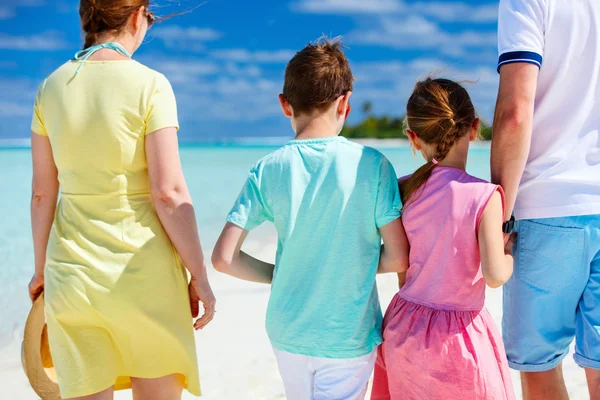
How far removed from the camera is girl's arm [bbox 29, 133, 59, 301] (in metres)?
2.07

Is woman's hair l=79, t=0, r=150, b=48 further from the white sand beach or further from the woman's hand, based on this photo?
the white sand beach

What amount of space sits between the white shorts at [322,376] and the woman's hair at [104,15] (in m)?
1.14

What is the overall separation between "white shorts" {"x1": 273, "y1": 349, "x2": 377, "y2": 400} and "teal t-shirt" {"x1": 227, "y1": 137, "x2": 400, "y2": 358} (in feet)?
0.10

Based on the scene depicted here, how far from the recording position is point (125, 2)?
6.49 ft

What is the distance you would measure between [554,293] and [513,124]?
0.59m

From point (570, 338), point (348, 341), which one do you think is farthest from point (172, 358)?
point (570, 338)

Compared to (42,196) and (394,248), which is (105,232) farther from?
(394,248)

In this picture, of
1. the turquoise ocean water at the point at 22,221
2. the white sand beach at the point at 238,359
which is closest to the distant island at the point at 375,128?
the turquoise ocean water at the point at 22,221

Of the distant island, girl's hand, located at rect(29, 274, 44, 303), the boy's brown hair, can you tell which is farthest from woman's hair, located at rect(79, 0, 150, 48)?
the distant island

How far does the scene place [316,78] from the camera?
6.59ft

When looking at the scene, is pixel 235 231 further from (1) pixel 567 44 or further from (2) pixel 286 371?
(1) pixel 567 44

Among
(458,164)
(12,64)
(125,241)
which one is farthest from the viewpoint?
(12,64)

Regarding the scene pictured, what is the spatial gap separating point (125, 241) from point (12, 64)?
136 feet

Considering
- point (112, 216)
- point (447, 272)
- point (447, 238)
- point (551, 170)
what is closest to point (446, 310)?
point (447, 272)
